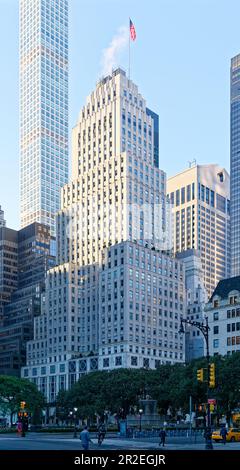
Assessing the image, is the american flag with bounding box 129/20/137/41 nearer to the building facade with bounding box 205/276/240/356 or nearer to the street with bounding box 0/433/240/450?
the building facade with bounding box 205/276/240/356

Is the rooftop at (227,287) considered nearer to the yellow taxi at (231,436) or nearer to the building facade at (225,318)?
the building facade at (225,318)

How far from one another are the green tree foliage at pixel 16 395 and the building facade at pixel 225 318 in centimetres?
3593

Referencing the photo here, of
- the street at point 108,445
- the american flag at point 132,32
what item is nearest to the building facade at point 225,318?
the street at point 108,445

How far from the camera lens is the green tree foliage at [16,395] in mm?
133000

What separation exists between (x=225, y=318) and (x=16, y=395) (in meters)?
42.4

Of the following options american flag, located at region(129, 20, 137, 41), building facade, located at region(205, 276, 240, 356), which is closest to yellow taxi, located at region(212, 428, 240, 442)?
building facade, located at region(205, 276, 240, 356)

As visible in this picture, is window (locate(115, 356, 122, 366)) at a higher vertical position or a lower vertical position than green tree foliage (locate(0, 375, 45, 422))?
higher

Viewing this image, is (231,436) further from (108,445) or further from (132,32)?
(132,32)

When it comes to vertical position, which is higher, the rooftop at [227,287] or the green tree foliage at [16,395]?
the rooftop at [227,287]

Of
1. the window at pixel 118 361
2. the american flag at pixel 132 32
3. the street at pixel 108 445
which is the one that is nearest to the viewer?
the street at pixel 108 445

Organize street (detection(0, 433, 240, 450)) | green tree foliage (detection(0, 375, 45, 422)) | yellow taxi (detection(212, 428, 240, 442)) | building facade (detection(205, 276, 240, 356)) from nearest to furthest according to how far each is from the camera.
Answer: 1. street (detection(0, 433, 240, 450))
2. yellow taxi (detection(212, 428, 240, 442))
3. green tree foliage (detection(0, 375, 45, 422))
4. building facade (detection(205, 276, 240, 356))

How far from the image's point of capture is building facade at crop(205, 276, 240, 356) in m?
135

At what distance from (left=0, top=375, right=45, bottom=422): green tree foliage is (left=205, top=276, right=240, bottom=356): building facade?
118 ft
